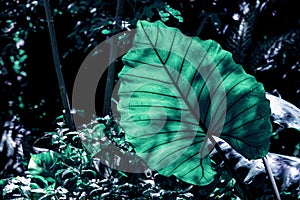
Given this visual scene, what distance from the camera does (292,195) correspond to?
7.48ft

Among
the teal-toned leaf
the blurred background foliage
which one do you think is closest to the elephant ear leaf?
the teal-toned leaf

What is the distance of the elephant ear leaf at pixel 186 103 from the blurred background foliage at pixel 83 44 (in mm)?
A: 1367

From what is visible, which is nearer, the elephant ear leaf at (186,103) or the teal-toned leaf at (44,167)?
the elephant ear leaf at (186,103)

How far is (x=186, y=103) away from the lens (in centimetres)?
150

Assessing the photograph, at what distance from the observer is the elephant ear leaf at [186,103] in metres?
1.43

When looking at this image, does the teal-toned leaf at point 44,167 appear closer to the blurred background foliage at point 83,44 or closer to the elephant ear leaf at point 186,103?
the blurred background foliage at point 83,44

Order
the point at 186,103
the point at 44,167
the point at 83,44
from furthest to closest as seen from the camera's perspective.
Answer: the point at 83,44 < the point at 44,167 < the point at 186,103

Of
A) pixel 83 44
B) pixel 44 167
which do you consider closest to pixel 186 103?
pixel 44 167

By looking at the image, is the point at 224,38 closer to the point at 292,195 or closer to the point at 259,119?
the point at 292,195

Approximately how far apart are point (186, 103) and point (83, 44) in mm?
2042

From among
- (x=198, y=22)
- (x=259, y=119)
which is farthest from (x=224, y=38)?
(x=259, y=119)

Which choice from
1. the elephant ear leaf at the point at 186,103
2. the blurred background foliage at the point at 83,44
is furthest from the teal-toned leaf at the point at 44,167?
the elephant ear leaf at the point at 186,103

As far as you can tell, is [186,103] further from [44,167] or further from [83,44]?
[83,44]

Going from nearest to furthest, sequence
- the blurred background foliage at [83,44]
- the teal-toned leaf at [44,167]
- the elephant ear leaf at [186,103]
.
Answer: the elephant ear leaf at [186,103] → the teal-toned leaf at [44,167] → the blurred background foliage at [83,44]
